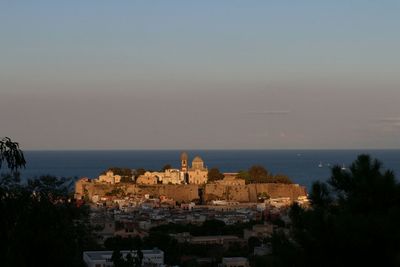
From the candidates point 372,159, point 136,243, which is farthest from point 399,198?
point 136,243

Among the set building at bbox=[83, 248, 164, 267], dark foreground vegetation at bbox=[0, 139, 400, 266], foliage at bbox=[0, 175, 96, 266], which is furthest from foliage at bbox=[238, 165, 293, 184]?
dark foreground vegetation at bbox=[0, 139, 400, 266]

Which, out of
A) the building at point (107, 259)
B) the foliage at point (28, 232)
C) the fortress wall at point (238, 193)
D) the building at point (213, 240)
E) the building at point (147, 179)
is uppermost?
the foliage at point (28, 232)

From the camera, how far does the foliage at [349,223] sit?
21.3 ft

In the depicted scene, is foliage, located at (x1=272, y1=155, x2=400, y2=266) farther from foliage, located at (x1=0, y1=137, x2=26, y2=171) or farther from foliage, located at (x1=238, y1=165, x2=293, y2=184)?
foliage, located at (x1=238, y1=165, x2=293, y2=184)

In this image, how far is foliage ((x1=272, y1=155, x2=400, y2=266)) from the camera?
6.50m

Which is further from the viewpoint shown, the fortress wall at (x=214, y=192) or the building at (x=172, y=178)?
the building at (x=172, y=178)

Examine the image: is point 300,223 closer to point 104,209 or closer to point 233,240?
point 233,240

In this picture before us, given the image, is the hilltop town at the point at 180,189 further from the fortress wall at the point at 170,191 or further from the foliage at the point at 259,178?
the foliage at the point at 259,178

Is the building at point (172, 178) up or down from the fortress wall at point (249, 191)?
up

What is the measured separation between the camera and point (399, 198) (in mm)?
7410

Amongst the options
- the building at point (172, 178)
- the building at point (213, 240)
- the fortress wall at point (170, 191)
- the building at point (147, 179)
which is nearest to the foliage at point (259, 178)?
the fortress wall at point (170, 191)

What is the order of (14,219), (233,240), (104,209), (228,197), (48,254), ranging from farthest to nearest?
1. (228,197)
2. (104,209)
3. (233,240)
4. (48,254)
5. (14,219)

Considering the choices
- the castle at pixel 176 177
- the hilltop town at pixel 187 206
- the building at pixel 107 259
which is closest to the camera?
the building at pixel 107 259

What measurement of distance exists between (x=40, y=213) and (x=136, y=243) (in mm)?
20630
